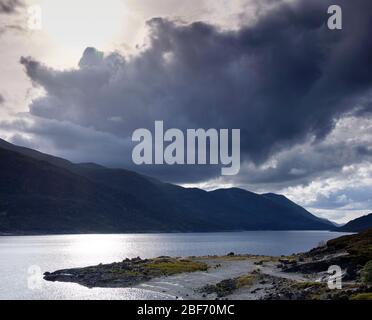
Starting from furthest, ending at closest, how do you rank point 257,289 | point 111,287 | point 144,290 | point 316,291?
point 111,287 → point 144,290 → point 257,289 → point 316,291

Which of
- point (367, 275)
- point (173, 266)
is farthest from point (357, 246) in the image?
point (173, 266)

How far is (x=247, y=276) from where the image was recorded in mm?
99125

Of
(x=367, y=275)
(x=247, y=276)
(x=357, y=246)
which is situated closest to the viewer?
(x=367, y=275)

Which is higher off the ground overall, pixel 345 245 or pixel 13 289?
pixel 345 245

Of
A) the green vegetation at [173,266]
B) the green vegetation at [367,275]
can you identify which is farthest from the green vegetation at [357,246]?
the green vegetation at [173,266]

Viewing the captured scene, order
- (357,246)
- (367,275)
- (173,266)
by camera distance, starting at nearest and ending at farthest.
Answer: (367,275), (357,246), (173,266)

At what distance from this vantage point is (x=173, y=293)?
90.1m

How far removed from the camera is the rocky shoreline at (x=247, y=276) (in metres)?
81.4

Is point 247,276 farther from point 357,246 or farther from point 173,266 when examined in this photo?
point 357,246

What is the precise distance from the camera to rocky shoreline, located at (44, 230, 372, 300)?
81.4 metres

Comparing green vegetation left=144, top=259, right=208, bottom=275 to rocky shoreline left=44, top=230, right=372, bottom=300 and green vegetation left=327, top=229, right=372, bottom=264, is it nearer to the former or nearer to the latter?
rocky shoreline left=44, top=230, right=372, bottom=300

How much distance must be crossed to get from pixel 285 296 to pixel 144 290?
30.3 meters
